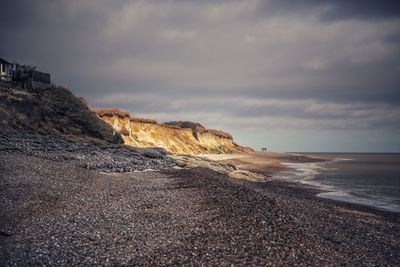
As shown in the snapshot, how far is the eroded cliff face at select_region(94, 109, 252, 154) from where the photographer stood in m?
63.0

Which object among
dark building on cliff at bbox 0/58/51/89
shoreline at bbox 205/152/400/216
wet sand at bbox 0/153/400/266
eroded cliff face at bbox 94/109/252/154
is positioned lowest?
shoreline at bbox 205/152/400/216

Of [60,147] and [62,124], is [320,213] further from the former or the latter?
[62,124]

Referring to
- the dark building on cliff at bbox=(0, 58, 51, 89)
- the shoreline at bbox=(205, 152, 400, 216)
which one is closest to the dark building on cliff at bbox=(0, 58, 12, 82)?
the dark building on cliff at bbox=(0, 58, 51, 89)

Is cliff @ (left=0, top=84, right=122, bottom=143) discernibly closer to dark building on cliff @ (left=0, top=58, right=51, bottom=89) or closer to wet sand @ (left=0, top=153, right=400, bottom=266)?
dark building on cliff @ (left=0, top=58, right=51, bottom=89)

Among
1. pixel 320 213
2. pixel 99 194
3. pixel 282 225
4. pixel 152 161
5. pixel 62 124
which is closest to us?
pixel 282 225

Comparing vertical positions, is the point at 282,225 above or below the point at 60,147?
below

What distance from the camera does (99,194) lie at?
15.0m

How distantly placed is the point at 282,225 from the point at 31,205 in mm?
10013

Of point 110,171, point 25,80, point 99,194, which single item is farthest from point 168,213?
point 25,80

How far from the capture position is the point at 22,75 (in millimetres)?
42625

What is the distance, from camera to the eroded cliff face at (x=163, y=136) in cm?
6300

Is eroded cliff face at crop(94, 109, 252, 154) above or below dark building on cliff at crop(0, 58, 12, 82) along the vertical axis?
below

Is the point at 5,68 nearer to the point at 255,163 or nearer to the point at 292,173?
the point at 292,173

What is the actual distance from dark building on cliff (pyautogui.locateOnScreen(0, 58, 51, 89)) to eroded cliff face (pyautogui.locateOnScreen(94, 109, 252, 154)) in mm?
14072
